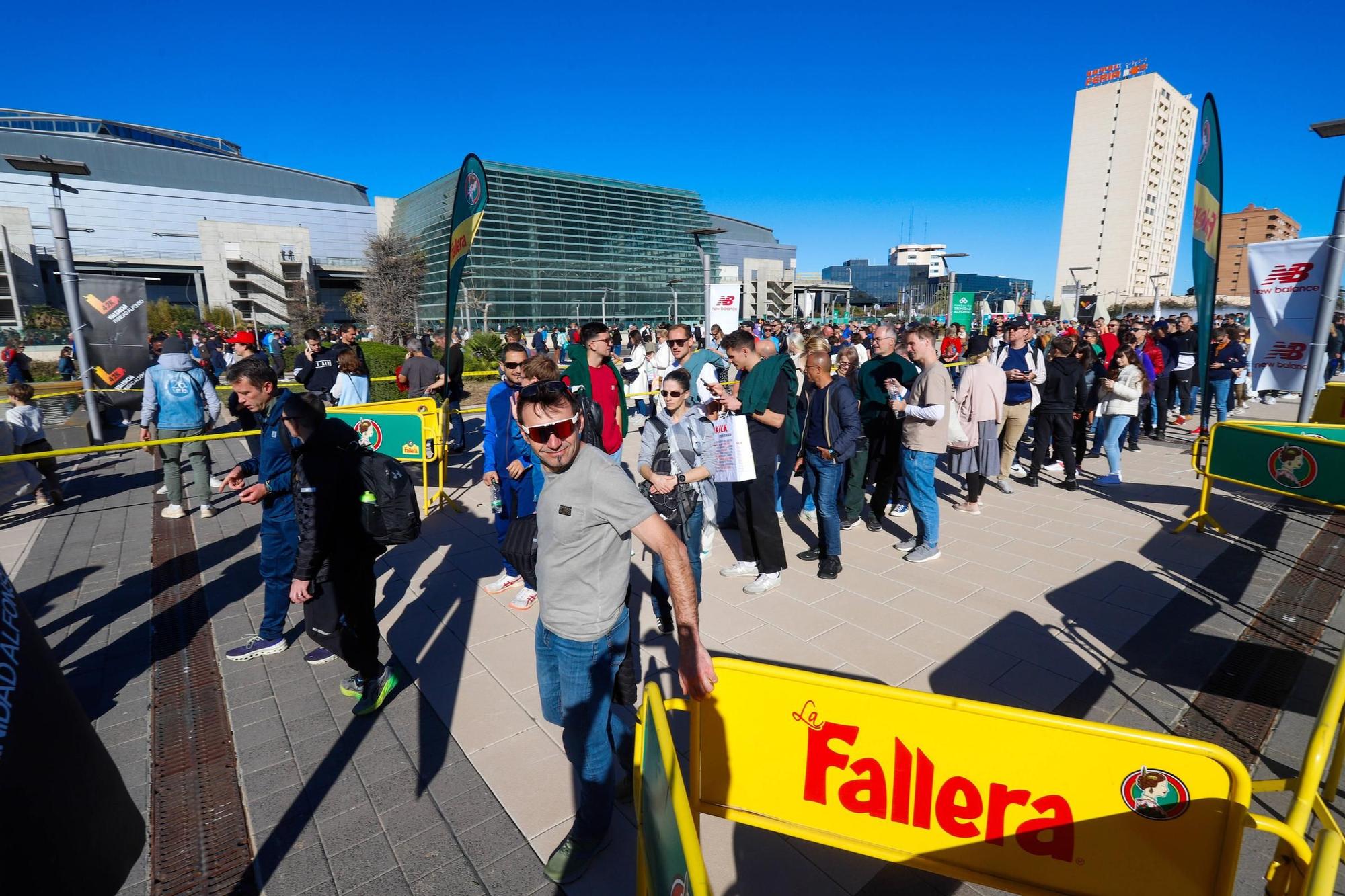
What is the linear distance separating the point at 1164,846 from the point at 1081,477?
26.6ft

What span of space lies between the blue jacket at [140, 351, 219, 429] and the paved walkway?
3.91ft

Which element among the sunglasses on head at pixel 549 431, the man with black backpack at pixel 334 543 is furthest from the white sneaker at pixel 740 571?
the sunglasses on head at pixel 549 431

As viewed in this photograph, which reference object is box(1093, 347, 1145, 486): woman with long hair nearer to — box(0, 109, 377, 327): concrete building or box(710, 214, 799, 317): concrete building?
box(710, 214, 799, 317): concrete building

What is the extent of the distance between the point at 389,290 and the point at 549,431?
47.9m

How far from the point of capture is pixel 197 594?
5.21 m

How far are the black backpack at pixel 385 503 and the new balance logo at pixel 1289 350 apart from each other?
7870 millimetres

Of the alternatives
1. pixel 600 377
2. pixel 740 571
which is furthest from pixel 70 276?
pixel 740 571

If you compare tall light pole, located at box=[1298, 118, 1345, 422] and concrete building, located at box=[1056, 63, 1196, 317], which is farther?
concrete building, located at box=[1056, 63, 1196, 317]

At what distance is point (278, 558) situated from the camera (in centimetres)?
404

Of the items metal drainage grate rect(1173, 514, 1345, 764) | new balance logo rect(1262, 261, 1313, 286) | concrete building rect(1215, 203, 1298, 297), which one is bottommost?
metal drainage grate rect(1173, 514, 1345, 764)

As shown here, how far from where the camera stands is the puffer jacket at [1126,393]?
307 inches

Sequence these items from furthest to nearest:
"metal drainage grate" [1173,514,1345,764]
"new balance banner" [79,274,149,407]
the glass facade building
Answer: the glass facade building < "new balance banner" [79,274,149,407] < "metal drainage grate" [1173,514,1345,764]

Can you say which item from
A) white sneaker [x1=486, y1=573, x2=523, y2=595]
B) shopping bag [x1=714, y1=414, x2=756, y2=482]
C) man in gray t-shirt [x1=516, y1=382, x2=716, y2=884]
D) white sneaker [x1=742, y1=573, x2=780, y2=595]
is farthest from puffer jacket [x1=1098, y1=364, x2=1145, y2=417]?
man in gray t-shirt [x1=516, y1=382, x2=716, y2=884]

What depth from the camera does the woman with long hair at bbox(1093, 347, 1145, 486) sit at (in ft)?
25.7
